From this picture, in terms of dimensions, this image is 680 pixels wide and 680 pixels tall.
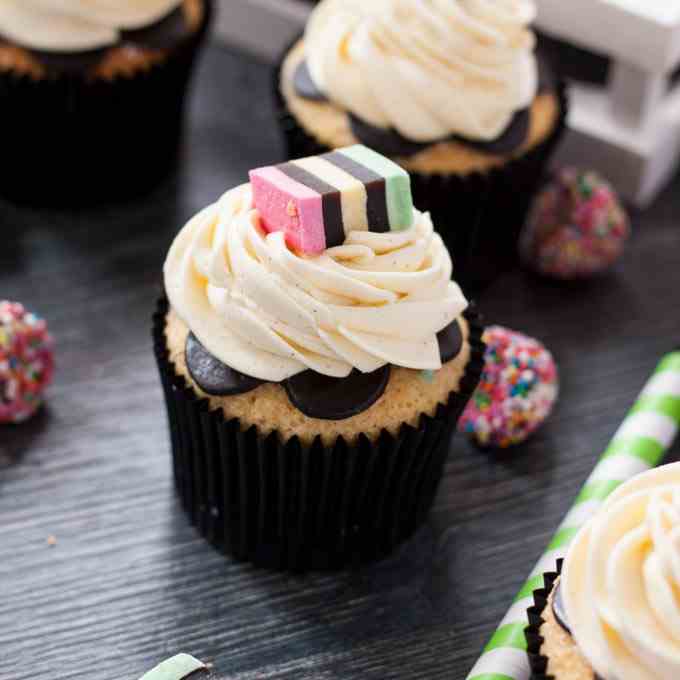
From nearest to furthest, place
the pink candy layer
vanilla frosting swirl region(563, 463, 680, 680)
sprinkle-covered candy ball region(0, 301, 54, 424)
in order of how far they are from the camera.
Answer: vanilla frosting swirl region(563, 463, 680, 680)
the pink candy layer
sprinkle-covered candy ball region(0, 301, 54, 424)

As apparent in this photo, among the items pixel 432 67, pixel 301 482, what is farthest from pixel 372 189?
pixel 432 67

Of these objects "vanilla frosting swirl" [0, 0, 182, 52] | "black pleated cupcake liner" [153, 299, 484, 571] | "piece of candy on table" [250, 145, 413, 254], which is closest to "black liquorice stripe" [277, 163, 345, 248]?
A: "piece of candy on table" [250, 145, 413, 254]

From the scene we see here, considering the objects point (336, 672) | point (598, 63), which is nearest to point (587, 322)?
point (598, 63)

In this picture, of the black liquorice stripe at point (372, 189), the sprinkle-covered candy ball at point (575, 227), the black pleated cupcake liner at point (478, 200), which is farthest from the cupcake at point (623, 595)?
the sprinkle-covered candy ball at point (575, 227)

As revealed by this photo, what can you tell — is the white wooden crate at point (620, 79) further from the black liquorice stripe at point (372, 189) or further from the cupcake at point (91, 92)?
the black liquorice stripe at point (372, 189)

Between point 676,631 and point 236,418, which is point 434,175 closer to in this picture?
point 236,418

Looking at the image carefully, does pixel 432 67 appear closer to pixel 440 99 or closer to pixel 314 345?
pixel 440 99

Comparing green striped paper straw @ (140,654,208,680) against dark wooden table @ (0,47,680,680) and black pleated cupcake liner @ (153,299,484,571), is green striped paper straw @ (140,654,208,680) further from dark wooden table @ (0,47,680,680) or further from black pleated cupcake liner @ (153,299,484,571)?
black pleated cupcake liner @ (153,299,484,571)
